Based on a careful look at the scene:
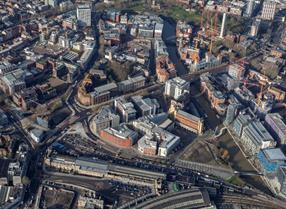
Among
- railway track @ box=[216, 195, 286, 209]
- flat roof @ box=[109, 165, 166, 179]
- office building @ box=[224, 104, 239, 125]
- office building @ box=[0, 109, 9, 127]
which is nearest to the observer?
railway track @ box=[216, 195, 286, 209]

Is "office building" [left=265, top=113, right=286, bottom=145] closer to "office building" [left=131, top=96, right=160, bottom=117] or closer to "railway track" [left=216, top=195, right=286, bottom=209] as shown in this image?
"railway track" [left=216, top=195, right=286, bottom=209]

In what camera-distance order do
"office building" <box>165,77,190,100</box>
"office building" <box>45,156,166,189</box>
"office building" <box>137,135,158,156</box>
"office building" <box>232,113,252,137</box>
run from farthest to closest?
"office building" <box>165,77,190,100</box> < "office building" <box>232,113,252,137</box> < "office building" <box>137,135,158,156</box> < "office building" <box>45,156,166,189</box>

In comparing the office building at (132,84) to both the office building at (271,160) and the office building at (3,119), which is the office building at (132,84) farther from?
the office building at (271,160)

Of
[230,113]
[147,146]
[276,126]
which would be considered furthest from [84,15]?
[276,126]

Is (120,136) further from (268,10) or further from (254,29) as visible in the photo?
(268,10)

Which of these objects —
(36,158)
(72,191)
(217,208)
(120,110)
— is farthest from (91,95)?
(217,208)

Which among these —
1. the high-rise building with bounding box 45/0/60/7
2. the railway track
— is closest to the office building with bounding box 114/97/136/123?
the railway track

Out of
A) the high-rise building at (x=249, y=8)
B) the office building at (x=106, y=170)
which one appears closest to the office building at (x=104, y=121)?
the office building at (x=106, y=170)
